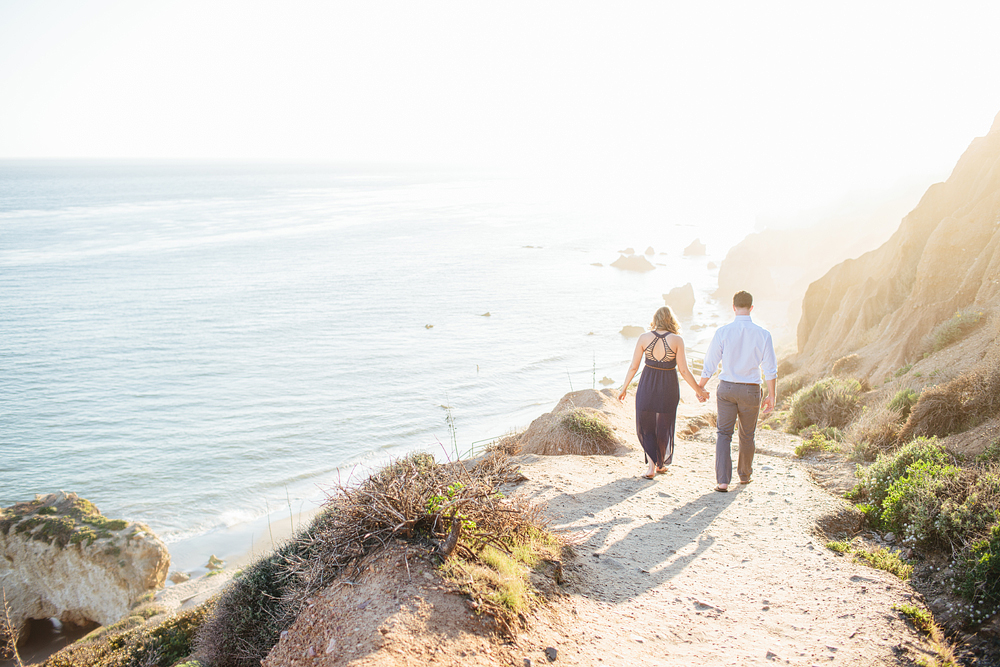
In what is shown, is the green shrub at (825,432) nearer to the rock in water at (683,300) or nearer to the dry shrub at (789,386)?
the dry shrub at (789,386)

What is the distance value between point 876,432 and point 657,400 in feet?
14.1

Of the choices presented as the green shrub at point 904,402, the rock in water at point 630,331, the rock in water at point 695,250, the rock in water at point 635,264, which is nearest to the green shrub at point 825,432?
the green shrub at point 904,402

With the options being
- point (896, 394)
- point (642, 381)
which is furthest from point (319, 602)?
point (896, 394)

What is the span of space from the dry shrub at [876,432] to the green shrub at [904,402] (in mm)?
A: 61

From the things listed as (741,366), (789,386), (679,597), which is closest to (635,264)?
(789,386)

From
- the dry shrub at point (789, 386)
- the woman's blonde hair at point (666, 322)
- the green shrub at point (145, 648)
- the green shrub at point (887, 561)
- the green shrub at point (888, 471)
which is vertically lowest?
the green shrub at point (145, 648)

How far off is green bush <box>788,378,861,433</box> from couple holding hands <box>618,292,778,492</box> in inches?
184

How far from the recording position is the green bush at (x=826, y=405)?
11.0 meters

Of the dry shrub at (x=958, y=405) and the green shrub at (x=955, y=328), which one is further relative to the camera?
the green shrub at (x=955, y=328)

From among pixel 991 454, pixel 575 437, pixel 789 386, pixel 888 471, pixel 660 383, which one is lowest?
pixel 789 386

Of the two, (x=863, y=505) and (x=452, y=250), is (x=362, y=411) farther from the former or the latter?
(x=452, y=250)

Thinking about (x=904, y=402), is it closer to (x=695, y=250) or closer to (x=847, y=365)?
(x=847, y=365)

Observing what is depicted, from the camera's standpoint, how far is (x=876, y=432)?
888 cm

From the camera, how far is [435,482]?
4625mm
